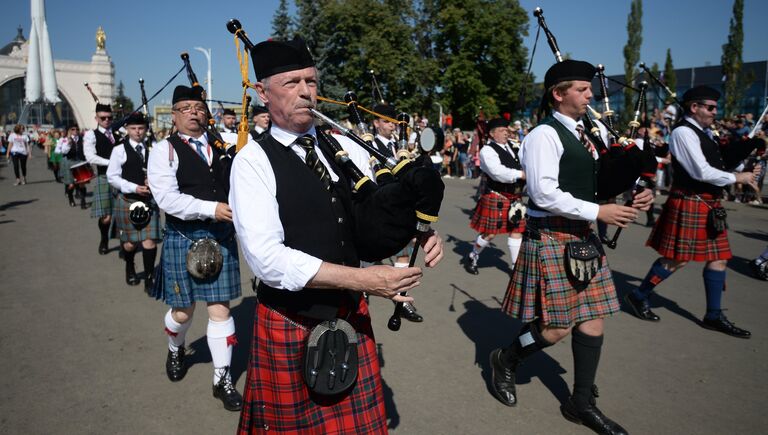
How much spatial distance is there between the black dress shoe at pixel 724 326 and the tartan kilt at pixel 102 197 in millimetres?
7371

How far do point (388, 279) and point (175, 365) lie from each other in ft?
8.77

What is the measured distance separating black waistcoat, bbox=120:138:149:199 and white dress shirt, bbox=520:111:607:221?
171 inches

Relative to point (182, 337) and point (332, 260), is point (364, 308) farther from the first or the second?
point (182, 337)

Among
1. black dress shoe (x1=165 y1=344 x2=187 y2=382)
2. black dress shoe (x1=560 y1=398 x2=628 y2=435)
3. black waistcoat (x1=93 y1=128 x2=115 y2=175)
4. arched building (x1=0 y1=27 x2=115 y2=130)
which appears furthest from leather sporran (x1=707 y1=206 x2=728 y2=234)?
arched building (x1=0 y1=27 x2=115 y2=130)

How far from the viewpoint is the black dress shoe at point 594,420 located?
9.59ft

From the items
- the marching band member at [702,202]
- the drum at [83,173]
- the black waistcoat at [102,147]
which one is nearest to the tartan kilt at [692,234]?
the marching band member at [702,202]

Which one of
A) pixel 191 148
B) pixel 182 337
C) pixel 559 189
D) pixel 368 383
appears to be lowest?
pixel 182 337

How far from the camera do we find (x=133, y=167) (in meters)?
5.59

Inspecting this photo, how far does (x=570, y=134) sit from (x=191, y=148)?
2469 mm

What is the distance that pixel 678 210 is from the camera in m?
4.71

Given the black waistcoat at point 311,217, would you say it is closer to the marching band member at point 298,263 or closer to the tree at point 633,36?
the marching band member at point 298,263

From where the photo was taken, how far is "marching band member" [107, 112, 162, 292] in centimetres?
549

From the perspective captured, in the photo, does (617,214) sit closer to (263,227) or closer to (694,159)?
(263,227)

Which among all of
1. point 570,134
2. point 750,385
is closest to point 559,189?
point 570,134
